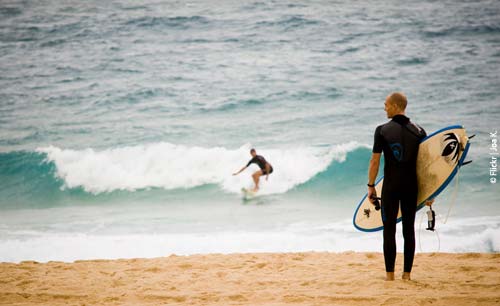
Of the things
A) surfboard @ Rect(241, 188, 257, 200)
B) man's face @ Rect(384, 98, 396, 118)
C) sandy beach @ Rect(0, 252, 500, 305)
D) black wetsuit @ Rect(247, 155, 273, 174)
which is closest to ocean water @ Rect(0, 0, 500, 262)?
surfboard @ Rect(241, 188, 257, 200)

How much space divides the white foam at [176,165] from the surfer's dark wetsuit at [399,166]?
223 inches

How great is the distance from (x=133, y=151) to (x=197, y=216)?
8.66ft

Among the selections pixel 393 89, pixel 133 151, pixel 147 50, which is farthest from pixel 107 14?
pixel 393 89

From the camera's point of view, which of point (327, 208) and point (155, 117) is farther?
point (155, 117)

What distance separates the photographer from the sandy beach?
9.38ft

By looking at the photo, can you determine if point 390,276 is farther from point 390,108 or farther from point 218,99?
point 218,99

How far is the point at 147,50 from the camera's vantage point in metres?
10.8

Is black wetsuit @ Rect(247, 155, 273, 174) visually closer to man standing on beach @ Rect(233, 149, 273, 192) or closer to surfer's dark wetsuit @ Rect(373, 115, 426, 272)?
man standing on beach @ Rect(233, 149, 273, 192)

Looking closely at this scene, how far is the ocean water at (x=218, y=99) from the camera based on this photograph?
8.40 metres

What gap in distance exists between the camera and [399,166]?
2943mm

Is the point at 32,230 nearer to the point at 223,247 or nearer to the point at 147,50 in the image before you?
the point at 223,247

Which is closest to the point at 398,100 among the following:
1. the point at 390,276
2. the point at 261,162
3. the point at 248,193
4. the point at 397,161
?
the point at 397,161

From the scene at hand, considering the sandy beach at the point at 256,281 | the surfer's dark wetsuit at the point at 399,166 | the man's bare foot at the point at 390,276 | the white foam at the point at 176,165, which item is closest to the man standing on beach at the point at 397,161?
the surfer's dark wetsuit at the point at 399,166

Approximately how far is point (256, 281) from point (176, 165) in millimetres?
6121
